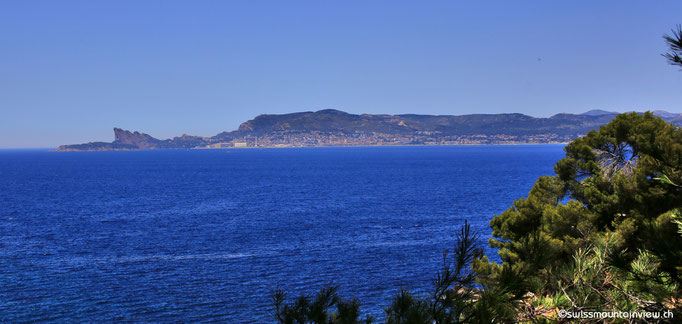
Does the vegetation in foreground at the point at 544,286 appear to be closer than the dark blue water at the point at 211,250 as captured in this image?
Yes

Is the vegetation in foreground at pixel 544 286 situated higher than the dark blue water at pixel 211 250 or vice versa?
the vegetation in foreground at pixel 544 286

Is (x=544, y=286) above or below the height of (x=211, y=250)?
above

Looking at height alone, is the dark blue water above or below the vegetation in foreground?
below

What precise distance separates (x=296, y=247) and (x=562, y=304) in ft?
110

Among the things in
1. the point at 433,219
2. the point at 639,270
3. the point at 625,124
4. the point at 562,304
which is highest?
the point at 625,124

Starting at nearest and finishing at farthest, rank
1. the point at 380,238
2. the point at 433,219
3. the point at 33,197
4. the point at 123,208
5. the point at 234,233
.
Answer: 1. the point at 380,238
2. the point at 234,233
3. the point at 433,219
4. the point at 123,208
5. the point at 33,197

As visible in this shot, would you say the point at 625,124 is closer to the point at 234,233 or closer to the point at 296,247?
the point at 296,247

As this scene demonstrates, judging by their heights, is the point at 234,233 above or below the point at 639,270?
below

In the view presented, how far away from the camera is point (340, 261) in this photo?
116ft

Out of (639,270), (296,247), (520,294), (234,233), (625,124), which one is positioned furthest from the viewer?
(234,233)

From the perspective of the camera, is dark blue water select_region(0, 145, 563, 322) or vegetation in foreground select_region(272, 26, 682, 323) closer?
vegetation in foreground select_region(272, 26, 682, 323)

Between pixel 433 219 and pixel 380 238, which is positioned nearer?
pixel 380 238

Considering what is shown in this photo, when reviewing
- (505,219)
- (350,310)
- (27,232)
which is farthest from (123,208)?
(350,310)

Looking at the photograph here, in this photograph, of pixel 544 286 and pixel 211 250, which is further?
pixel 211 250
